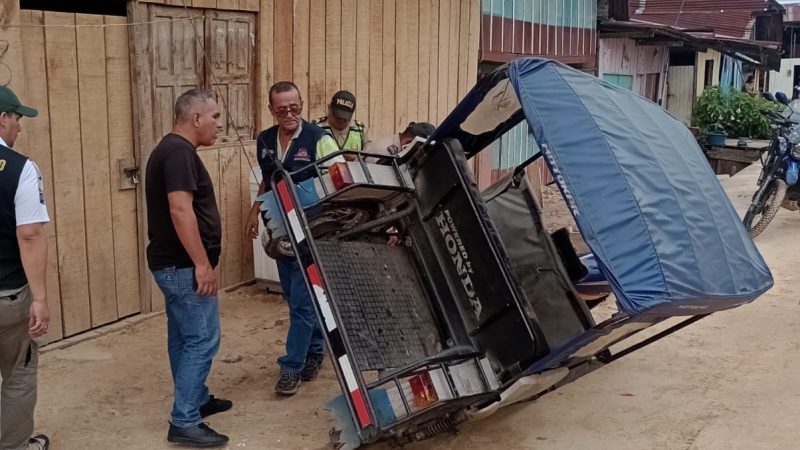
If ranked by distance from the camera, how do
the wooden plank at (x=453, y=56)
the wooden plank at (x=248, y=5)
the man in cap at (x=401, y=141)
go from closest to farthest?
1. the man in cap at (x=401, y=141)
2. the wooden plank at (x=248, y=5)
3. the wooden plank at (x=453, y=56)

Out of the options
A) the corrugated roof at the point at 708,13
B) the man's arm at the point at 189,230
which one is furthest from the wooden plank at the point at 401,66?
the corrugated roof at the point at 708,13

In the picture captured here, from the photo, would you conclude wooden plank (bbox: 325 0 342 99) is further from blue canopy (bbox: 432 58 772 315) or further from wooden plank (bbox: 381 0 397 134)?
blue canopy (bbox: 432 58 772 315)

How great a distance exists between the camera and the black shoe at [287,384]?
202 inches

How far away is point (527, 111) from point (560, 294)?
4.21ft

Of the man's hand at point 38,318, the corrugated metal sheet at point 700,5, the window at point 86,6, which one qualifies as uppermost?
the corrugated metal sheet at point 700,5

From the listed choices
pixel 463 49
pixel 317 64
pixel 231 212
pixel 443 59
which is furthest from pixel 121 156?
pixel 463 49

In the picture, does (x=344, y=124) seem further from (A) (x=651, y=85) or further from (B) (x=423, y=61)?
(A) (x=651, y=85)

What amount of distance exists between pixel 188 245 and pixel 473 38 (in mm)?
7390

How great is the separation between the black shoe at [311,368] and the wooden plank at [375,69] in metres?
3.85

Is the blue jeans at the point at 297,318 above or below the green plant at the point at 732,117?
below

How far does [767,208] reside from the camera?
33.0 ft

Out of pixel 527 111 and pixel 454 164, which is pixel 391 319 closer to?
pixel 454 164

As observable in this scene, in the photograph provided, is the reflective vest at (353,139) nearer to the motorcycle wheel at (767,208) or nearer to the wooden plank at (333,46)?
the wooden plank at (333,46)

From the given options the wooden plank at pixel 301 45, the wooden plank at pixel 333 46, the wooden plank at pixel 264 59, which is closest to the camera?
the wooden plank at pixel 264 59
